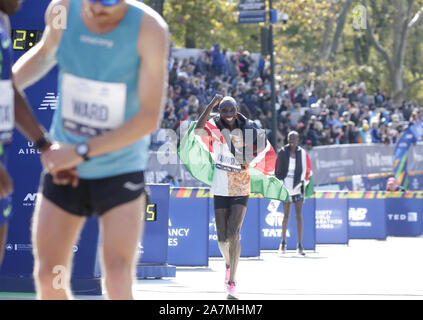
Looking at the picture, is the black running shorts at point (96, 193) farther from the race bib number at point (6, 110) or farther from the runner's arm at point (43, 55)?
the runner's arm at point (43, 55)

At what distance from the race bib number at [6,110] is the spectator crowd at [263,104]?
1815 centimetres

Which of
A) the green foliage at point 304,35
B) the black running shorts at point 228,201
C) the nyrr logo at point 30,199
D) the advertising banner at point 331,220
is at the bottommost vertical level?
the advertising banner at point 331,220

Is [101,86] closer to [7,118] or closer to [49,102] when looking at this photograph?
[7,118]

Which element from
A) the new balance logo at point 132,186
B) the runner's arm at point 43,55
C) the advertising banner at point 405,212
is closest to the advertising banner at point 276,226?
the advertising banner at point 405,212

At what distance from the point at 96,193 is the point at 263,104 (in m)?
23.6

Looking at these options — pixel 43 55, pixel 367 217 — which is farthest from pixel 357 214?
pixel 43 55

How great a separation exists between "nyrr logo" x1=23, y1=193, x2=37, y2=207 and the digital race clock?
4.74 feet

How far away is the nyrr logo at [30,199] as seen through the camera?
9.53 metres

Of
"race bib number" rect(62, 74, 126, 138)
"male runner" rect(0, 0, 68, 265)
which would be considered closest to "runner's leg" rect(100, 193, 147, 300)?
"male runner" rect(0, 0, 68, 265)

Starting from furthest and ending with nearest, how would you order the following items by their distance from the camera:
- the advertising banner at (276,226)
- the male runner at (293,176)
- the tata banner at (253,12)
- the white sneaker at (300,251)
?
the tata banner at (253,12) < the advertising banner at (276,226) < the male runner at (293,176) < the white sneaker at (300,251)

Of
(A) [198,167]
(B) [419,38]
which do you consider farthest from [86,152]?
(B) [419,38]

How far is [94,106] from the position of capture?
4594 millimetres

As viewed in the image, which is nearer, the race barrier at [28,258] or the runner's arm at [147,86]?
the runner's arm at [147,86]
